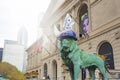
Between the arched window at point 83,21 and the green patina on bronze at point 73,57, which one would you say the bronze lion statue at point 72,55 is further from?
the arched window at point 83,21

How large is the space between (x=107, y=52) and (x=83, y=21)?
23.4 feet

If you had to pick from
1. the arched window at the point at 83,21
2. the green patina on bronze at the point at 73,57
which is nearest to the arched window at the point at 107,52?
the arched window at the point at 83,21

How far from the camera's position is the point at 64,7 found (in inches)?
1161

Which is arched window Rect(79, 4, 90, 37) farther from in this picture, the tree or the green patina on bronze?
the tree

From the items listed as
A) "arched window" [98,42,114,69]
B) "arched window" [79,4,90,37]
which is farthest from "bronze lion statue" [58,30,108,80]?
"arched window" [79,4,90,37]

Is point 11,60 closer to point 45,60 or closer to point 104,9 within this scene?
point 45,60

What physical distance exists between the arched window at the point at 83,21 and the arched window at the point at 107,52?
3.94 meters

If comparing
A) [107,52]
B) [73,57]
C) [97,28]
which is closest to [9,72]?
[97,28]

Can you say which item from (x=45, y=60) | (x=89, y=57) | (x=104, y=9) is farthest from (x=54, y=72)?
(x=89, y=57)

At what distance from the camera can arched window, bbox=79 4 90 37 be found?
77.9ft

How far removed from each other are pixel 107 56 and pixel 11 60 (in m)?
136

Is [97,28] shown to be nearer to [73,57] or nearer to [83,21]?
[83,21]

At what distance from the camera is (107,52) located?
18891 mm

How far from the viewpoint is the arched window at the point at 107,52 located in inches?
715
